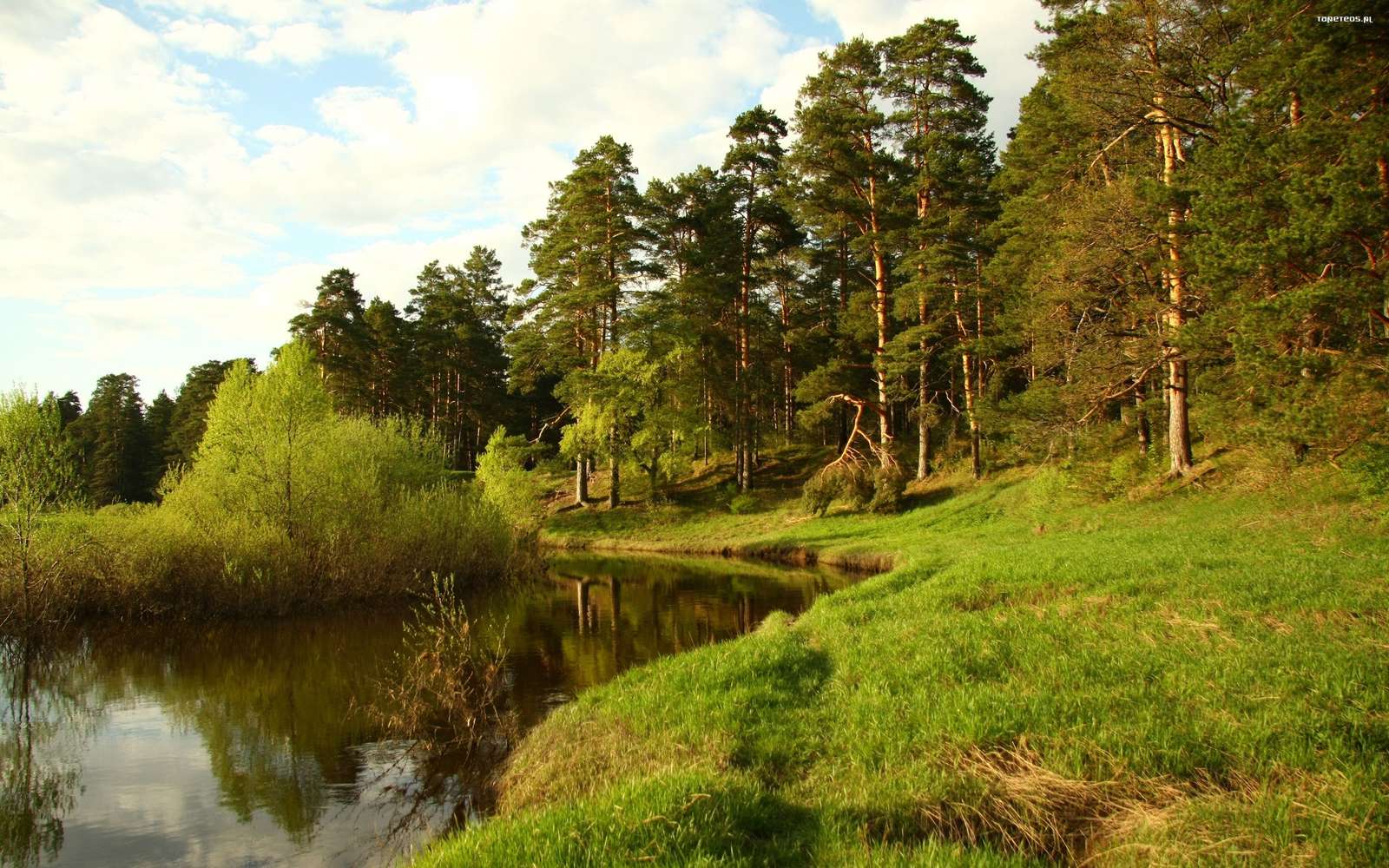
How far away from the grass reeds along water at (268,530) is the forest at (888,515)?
11 centimetres

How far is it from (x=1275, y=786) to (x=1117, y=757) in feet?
3.22

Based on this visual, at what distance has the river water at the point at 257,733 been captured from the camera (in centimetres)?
782

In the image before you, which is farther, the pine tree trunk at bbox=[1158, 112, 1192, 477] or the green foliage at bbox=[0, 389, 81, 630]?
the pine tree trunk at bbox=[1158, 112, 1192, 477]

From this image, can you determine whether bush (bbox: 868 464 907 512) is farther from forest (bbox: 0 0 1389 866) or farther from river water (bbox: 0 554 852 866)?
river water (bbox: 0 554 852 866)

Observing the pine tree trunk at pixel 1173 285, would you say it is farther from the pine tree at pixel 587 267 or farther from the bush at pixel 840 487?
the pine tree at pixel 587 267

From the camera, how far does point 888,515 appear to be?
32.8m

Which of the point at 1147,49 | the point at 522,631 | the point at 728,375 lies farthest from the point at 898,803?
the point at 728,375

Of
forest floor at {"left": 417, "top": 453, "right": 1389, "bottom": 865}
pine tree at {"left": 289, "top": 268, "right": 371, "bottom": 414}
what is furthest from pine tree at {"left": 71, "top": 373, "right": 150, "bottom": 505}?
forest floor at {"left": 417, "top": 453, "right": 1389, "bottom": 865}

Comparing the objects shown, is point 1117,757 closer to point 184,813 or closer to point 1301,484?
point 184,813

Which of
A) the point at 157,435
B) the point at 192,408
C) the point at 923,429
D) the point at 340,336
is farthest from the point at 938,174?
the point at 157,435

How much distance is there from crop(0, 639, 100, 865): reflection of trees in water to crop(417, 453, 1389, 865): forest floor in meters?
4.98

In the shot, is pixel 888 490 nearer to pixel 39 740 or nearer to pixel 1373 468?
pixel 1373 468

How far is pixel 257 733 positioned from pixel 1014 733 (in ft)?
33.5

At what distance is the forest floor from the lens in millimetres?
4844
